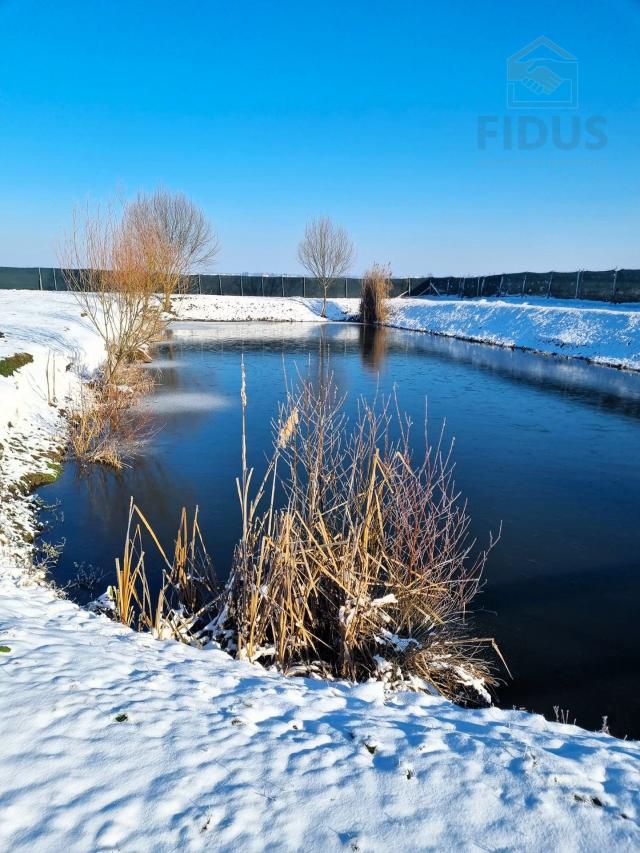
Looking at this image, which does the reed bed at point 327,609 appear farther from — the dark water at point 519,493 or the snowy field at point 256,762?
the dark water at point 519,493

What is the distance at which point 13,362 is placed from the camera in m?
10.2

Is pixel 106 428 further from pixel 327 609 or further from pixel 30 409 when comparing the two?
pixel 327 609

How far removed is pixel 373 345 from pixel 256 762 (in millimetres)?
22866

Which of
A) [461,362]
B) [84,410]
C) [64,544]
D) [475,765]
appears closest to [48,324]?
[84,410]

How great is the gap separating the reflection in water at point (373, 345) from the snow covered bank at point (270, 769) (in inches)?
586

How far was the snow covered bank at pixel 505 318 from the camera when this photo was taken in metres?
20.3

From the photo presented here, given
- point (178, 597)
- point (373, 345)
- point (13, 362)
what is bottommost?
Answer: point (178, 597)

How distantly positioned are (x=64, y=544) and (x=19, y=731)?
406 cm

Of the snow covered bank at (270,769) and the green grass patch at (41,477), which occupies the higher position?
the snow covered bank at (270,769)

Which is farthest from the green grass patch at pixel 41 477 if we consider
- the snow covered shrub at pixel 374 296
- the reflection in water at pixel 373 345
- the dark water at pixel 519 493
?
the snow covered shrub at pixel 374 296

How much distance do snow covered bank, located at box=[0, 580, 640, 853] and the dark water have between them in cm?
146

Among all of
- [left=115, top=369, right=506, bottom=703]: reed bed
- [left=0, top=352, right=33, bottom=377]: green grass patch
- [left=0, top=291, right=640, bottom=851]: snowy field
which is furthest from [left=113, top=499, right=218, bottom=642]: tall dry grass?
[left=0, top=352, right=33, bottom=377]: green grass patch

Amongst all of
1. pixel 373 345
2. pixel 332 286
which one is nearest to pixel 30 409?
pixel 373 345

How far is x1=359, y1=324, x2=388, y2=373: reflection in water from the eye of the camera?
1908 centimetres
